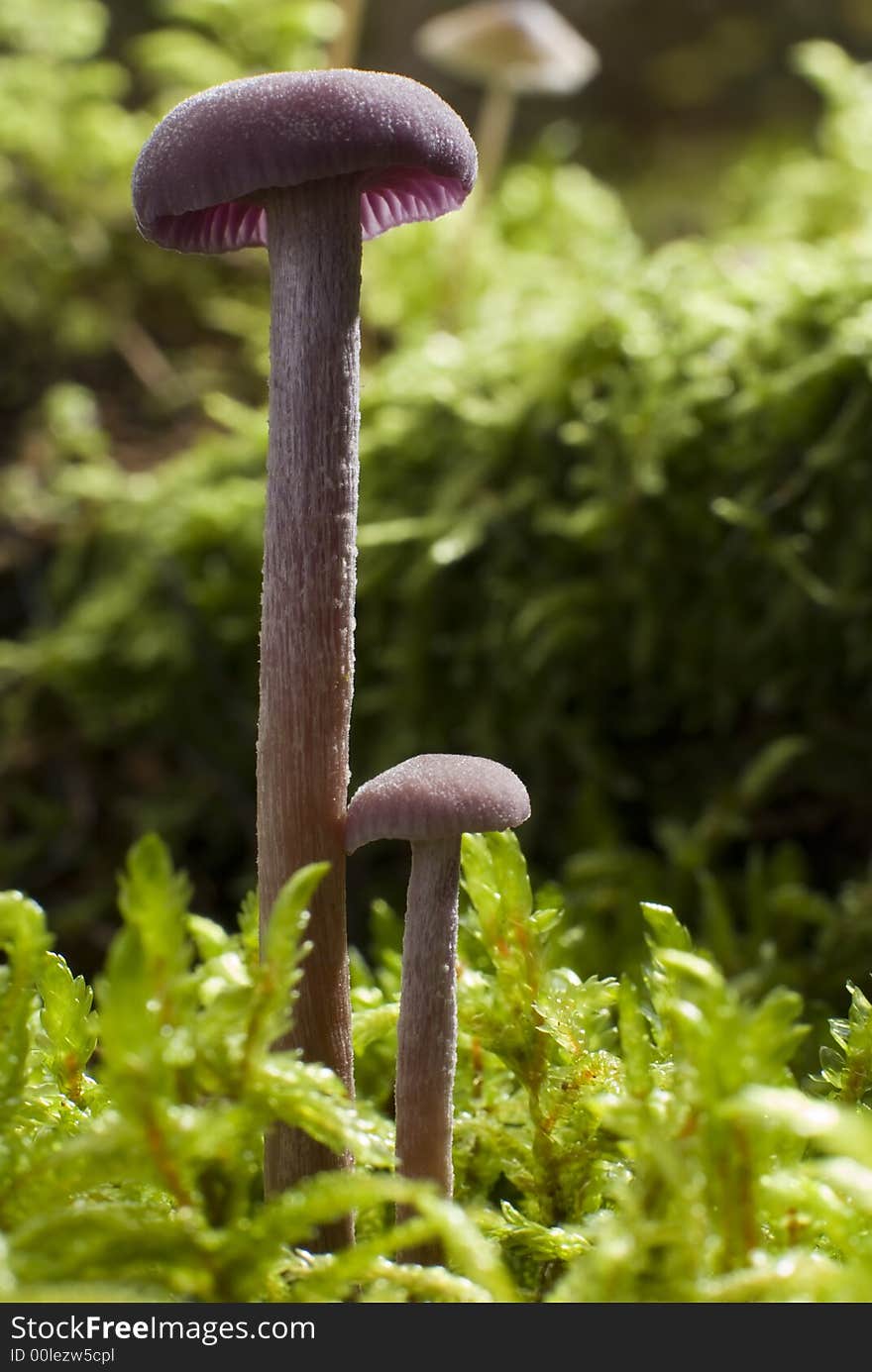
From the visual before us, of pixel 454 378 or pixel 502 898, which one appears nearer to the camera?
pixel 502 898

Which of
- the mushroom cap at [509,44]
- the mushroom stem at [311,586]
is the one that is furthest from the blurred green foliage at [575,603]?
the mushroom stem at [311,586]

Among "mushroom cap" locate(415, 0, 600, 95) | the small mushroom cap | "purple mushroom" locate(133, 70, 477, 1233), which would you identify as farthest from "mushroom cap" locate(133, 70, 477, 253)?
"mushroom cap" locate(415, 0, 600, 95)

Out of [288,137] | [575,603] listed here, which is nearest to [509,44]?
[575,603]

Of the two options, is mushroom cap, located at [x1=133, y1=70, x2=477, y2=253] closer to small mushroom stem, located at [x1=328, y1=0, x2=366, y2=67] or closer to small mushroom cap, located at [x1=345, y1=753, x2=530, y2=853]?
small mushroom cap, located at [x1=345, y1=753, x2=530, y2=853]

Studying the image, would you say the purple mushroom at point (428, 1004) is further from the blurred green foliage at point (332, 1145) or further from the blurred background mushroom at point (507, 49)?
the blurred background mushroom at point (507, 49)

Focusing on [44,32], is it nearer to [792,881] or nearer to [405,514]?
[405,514]

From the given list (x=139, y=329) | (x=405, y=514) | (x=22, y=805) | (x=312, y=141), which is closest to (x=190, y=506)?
(x=405, y=514)

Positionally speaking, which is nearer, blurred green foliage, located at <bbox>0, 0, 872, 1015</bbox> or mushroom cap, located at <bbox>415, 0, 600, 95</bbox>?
blurred green foliage, located at <bbox>0, 0, 872, 1015</bbox>
